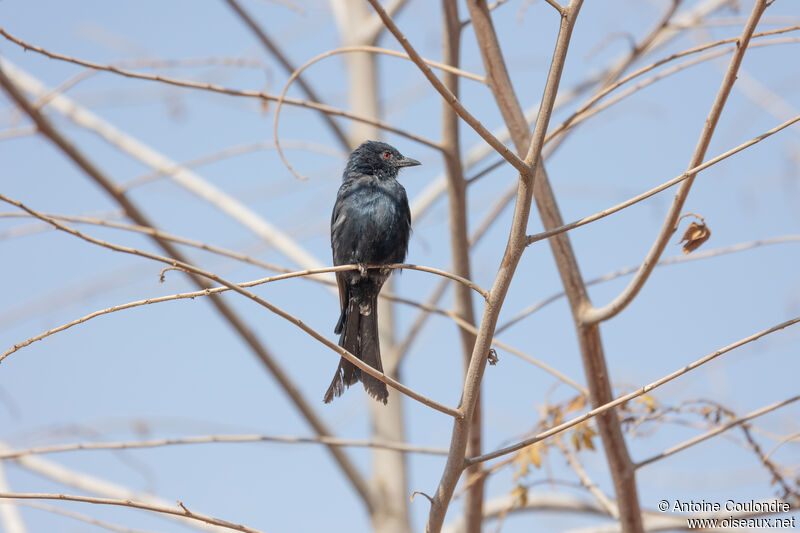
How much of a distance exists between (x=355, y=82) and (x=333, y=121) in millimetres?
514

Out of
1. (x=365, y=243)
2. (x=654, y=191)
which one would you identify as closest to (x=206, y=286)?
(x=365, y=243)

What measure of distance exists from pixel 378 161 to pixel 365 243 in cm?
71

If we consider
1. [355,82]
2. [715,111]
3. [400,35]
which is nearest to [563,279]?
[715,111]

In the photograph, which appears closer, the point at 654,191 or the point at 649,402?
the point at 654,191

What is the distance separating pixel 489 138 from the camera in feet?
5.53

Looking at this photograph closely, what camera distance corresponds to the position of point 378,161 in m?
4.17

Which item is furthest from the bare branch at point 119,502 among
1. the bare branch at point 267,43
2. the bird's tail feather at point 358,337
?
the bare branch at point 267,43

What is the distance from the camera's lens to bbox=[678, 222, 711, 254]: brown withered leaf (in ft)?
6.86

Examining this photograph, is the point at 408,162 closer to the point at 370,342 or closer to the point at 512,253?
the point at 370,342

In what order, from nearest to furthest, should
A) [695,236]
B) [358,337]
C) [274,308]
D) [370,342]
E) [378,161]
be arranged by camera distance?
[274,308] → [695,236] → [370,342] → [358,337] → [378,161]

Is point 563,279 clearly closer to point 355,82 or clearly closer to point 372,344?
point 372,344

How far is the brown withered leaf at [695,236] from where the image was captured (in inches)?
82.3

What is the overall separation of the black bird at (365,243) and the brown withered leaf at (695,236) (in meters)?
1.39

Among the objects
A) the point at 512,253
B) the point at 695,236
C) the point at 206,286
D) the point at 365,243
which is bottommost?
the point at 512,253
